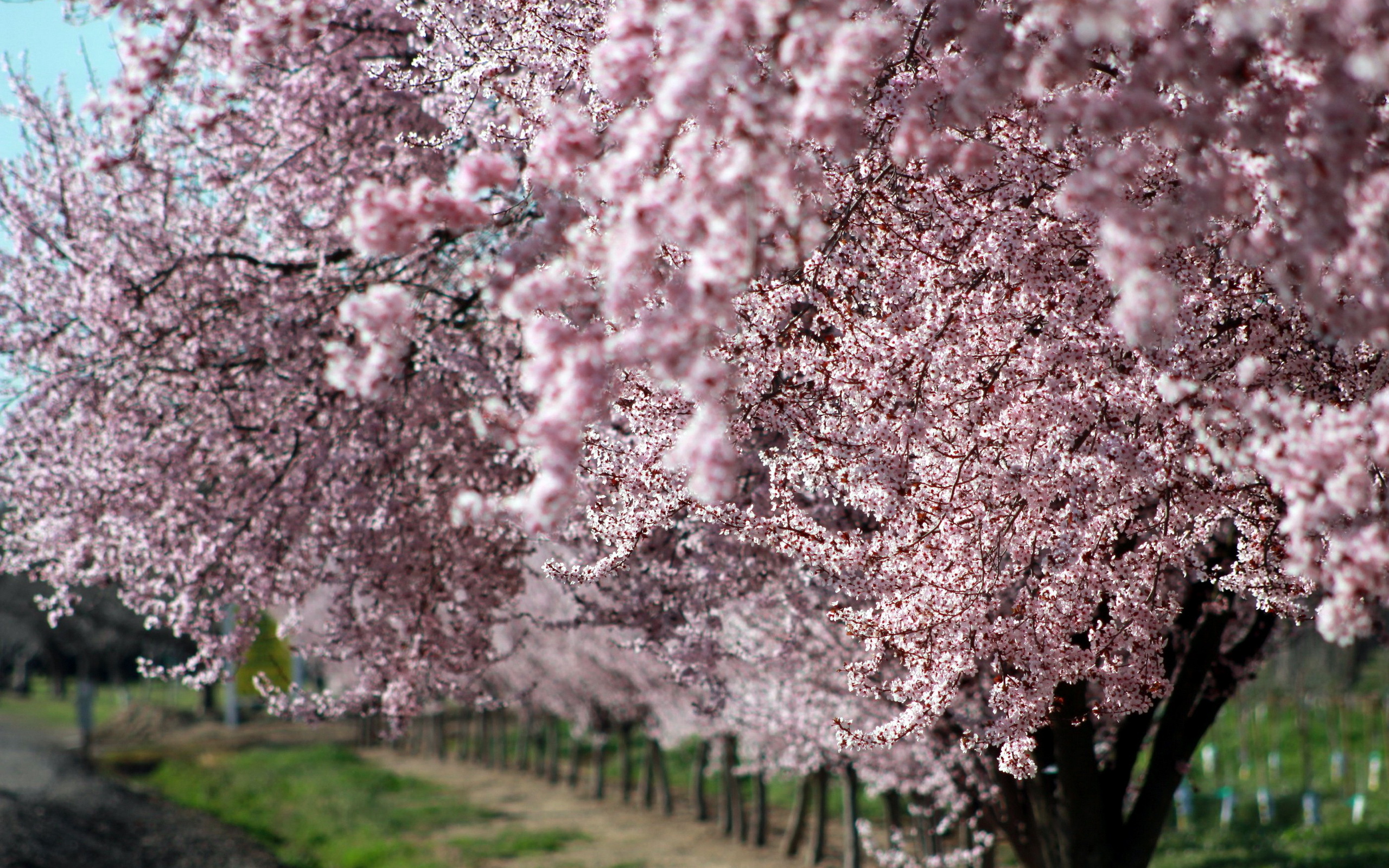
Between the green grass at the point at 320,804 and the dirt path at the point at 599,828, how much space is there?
1025 mm

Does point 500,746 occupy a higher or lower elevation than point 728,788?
lower

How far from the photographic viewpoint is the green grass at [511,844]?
2122 cm

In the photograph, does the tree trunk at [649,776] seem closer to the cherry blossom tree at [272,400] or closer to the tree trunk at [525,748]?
the tree trunk at [525,748]

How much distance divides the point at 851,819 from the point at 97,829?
17428 mm

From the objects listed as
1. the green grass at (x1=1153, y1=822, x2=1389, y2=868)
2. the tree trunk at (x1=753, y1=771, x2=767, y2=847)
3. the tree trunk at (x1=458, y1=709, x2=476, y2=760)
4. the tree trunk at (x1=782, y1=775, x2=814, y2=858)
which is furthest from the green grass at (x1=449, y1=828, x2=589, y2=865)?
the tree trunk at (x1=458, y1=709, x2=476, y2=760)

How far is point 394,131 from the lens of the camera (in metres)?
8.78

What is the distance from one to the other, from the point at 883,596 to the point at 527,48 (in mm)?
3334

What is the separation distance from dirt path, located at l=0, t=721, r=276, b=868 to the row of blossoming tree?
557 inches

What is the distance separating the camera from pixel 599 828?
24.5 meters

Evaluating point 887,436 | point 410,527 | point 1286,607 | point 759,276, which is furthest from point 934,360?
point 410,527

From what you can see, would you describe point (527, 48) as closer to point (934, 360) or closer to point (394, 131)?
point (934, 360)

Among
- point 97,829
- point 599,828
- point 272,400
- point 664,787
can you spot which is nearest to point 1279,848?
point 664,787

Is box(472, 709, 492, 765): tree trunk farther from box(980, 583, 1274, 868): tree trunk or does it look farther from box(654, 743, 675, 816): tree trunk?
box(980, 583, 1274, 868): tree trunk

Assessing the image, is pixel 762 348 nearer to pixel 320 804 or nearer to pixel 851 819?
pixel 851 819
